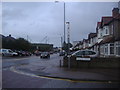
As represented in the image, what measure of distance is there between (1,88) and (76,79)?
4.62 m

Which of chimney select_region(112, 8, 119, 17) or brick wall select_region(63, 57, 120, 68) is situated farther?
chimney select_region(112, 8, 119, 17)

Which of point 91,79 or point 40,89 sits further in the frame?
point 91,79

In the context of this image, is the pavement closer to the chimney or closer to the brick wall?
the brick wall

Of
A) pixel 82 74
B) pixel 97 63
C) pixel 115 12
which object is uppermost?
pixel 115 12

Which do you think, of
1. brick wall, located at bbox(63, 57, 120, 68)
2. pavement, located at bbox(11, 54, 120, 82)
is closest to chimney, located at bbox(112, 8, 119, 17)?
brick wall, located at bbox(63, 57, 120, 68)

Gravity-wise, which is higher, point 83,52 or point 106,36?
point 106,36

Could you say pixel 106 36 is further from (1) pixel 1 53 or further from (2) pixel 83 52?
(1) pixel 1 53

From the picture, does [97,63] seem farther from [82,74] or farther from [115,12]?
[115,12]

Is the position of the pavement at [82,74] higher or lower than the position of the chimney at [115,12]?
lower

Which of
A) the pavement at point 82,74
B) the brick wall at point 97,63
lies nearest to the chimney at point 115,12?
the brick wall at point 97,63

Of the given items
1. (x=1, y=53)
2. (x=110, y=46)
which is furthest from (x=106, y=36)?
(x=1, y=53)

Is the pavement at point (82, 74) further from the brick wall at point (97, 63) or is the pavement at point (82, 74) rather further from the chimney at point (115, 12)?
the chimney at point (115, 12)

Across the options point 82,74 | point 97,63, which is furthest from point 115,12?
point 82,74

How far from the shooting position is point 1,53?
4628 cm
